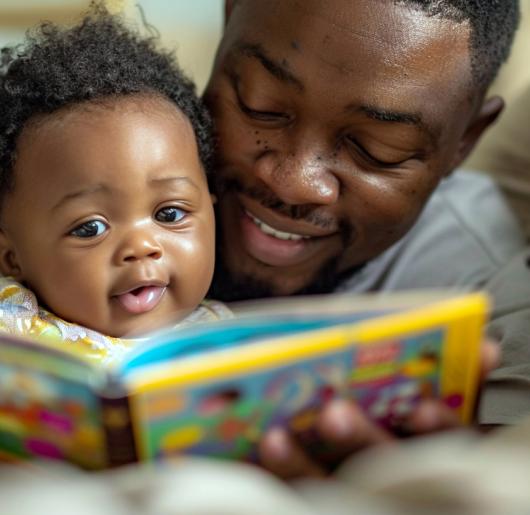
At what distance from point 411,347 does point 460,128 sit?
0.66m

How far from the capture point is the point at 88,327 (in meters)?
1.02

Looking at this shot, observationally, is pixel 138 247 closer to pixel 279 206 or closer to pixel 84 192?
pixel 84 192

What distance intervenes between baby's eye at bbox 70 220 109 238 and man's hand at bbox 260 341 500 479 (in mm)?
421

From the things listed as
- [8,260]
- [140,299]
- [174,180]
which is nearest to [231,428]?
[140,299]

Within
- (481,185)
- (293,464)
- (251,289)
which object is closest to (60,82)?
(251,289)

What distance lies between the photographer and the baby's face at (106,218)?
0.98 meters

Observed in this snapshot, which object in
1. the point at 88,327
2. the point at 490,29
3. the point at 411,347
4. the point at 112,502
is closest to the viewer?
the point at 112,502

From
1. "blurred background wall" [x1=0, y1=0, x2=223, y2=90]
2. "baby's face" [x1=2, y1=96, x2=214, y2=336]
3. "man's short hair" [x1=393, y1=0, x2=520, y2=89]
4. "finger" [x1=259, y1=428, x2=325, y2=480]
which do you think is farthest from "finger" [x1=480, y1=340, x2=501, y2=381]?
"blurred background wall" [x1=0, y1=0, x2=223, y2=90]

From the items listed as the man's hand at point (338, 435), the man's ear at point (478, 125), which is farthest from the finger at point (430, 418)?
the man's ear at point (478, 125)

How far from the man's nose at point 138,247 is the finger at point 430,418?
42 cm

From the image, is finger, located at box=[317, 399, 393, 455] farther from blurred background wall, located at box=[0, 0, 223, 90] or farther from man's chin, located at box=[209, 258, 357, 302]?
blurred background wall, located at box=[0, 0, 223, 90]

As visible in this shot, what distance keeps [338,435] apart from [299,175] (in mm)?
512

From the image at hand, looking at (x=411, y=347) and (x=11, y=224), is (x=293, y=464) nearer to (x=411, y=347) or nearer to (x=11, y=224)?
(x=411, y=347)

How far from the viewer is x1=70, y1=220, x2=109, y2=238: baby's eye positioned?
100 centimetres
